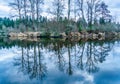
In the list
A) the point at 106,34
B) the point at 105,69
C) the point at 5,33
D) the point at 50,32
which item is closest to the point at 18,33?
the point at 5,33

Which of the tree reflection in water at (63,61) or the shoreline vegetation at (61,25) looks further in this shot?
the shoreline vegetation at (61,25)

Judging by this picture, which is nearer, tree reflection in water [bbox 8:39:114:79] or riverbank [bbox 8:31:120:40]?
tree reflection in water [bbox 8:39:114:79]

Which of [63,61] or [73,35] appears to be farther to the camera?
[73,35]

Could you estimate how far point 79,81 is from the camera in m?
6.51

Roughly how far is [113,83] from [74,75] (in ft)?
4.09

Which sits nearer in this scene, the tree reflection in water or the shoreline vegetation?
the tree reflection in water

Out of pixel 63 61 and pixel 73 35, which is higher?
pixel 73 35

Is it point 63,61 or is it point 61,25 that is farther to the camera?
point 61,25

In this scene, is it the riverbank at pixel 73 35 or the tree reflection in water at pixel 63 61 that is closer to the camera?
the tree reflection in water at pixel 63 61

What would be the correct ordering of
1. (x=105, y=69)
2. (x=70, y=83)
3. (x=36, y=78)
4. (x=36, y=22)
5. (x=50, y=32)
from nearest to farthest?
(x=70, y=83) < (x=36, y=78) < (x=105, y=69) < (x=50, y=32) < (x=36, y=22)

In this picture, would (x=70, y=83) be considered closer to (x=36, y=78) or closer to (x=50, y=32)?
(x=36, y=78)

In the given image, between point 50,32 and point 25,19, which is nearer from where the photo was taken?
point 50,32

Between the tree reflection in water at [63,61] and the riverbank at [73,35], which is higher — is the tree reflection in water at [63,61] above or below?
below

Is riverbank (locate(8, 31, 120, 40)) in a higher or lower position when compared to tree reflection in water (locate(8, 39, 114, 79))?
higher
